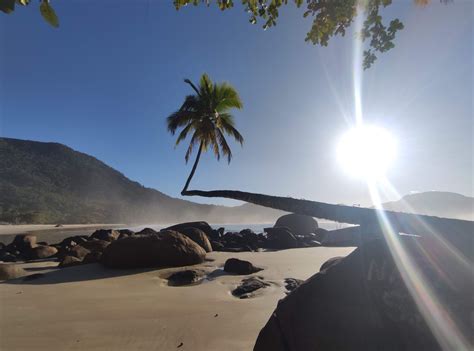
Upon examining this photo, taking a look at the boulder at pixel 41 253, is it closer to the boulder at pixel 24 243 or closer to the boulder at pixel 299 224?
the boulder at pixel 24 243

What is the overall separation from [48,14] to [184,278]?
7589 mm

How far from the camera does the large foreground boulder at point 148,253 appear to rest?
970 cm

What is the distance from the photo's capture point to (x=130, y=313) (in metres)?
5.35

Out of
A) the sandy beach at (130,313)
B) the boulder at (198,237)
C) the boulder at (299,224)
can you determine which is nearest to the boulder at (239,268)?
the sandy beach at (130,313)

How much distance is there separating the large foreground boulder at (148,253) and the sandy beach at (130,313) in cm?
107

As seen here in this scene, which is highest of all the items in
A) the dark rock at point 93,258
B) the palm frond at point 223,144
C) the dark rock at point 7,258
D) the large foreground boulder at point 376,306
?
the palm frond at point 223,144

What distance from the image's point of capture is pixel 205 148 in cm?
1398

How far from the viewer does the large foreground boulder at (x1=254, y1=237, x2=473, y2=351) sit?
2373 mm

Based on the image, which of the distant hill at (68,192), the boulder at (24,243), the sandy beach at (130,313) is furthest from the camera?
the distant hill at (68,192)

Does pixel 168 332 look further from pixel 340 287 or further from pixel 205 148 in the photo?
pixel 205 148

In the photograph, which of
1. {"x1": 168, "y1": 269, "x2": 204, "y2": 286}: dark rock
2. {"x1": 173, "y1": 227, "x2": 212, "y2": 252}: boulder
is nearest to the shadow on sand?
{"x1": 168, "y1": 269, "x2": 204, "y2": 286}: dark rock

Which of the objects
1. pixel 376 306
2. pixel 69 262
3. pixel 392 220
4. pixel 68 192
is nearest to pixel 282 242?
pixel 69 262

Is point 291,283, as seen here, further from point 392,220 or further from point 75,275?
point 75,275

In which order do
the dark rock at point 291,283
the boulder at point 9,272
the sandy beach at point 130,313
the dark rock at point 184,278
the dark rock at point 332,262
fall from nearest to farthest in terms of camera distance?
the dark rock at point 332,262 < the sandy beach at point 130,313 < the dark rock at point 291,283 < the dark rock at point 184,278 < the boulder at point 9,272
